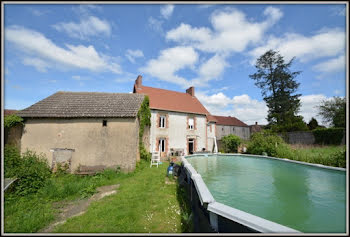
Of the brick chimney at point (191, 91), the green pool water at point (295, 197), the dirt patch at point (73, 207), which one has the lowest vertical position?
the dirt patch at point (73, 207)

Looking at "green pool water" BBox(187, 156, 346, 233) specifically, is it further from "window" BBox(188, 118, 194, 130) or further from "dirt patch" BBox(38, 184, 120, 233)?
"window" BBox(188, 118, 194, 130)

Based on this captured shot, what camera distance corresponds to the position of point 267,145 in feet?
45.5

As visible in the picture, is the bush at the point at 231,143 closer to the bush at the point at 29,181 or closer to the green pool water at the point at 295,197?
the green pool water at the point at 295,197

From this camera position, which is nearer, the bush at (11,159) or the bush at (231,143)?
the bush at (11,159)

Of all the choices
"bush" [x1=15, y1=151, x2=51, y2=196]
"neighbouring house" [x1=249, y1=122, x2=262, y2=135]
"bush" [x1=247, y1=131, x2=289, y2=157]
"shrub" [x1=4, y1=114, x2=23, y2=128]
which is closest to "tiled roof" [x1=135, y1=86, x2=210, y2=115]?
"bush" [x1=247, y1=131, x2=289, y2=157]

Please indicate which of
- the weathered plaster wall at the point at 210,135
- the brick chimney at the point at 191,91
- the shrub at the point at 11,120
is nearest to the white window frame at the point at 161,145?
the weathered plaster wall at the point at 210,135

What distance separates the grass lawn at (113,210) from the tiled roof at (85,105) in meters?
4.00

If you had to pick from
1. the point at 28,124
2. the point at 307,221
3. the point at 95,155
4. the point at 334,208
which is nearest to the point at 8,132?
the point at 28,124

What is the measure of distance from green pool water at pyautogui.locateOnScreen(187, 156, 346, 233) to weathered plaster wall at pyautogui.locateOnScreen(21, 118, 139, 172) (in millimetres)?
4892

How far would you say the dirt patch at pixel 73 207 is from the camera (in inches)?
156

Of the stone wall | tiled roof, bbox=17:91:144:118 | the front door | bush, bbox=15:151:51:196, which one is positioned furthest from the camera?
the front door

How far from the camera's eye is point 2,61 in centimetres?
326

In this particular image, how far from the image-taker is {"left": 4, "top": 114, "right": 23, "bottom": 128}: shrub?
8133mm

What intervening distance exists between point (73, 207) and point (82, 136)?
4.71 meters
